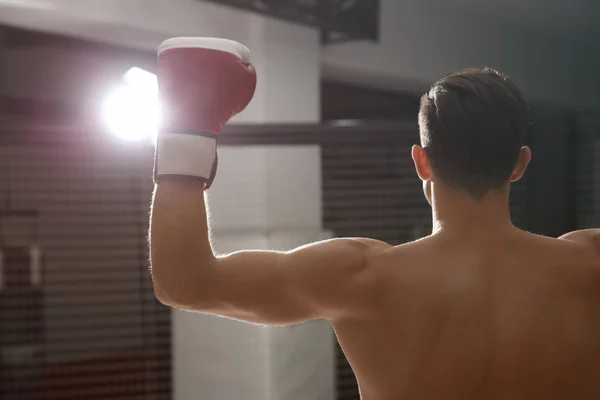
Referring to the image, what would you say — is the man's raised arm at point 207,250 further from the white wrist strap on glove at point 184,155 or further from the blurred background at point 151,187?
the blurred background at point 151,187

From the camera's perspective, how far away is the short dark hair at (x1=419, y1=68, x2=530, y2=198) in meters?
0.74

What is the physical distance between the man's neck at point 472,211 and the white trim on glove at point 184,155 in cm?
30

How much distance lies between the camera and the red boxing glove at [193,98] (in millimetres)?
737

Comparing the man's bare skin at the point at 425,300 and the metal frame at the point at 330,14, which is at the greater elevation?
the metal frame at the point at 330,14

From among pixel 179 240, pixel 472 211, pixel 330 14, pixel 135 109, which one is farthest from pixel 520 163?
pixel 330 14

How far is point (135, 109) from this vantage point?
7.35 feet

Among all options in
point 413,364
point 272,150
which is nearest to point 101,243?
point 272,150

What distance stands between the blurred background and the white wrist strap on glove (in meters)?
1.18

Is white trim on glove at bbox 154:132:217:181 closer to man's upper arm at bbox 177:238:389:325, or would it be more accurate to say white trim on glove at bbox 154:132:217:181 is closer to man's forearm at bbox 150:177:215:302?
man's forearm at bbox 150:177:215:302

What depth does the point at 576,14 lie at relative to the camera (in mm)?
3938

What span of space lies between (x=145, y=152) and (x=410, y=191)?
1170 millimetres

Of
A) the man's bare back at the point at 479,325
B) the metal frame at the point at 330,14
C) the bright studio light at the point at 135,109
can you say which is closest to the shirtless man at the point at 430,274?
the man's bare back at the point at 479,325

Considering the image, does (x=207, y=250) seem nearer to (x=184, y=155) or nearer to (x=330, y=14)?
(x=184, y=155)

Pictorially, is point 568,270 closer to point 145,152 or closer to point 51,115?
point 145,152
